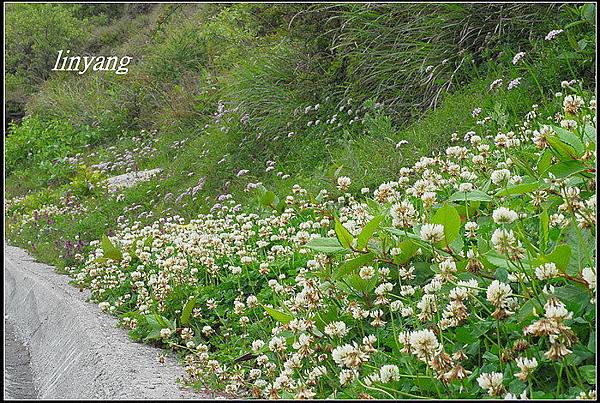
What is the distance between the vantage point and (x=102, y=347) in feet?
10.1

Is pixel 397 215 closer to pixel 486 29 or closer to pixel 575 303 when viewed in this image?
pixel 575 303

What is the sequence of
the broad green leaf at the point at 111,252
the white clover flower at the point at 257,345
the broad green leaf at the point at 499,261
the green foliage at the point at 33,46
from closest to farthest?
the broad green leaf at the point at 499,261 < the white clover flower at the point at 257,345 < the broad green leaf at the point at 111,252 < the green foliage at the point at 33,46

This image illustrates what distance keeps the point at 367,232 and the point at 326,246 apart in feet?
0.62

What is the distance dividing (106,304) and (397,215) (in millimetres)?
2099

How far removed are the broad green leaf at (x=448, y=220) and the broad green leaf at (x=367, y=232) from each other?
0.19 meters

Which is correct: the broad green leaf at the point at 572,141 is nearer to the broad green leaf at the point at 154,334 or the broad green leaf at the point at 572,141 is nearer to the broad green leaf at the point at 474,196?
the broad green leaf at the point at 474,196

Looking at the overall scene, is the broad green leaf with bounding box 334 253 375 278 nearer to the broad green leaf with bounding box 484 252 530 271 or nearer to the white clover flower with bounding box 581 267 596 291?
the broad green leaf with bounding box 484 252 530 271

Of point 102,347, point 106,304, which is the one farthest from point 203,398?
point 106,304

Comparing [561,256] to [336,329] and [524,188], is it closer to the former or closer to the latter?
[524,188]

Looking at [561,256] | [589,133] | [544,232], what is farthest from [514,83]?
[561,256]

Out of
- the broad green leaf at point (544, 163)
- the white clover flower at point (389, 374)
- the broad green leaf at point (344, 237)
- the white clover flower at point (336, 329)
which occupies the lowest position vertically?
the white clover flower at point (336, 329)

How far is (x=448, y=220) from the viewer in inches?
79.4

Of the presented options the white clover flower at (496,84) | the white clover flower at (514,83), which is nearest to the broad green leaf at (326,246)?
the white clover flower at (496,84)

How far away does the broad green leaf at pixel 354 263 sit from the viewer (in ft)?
7.39
